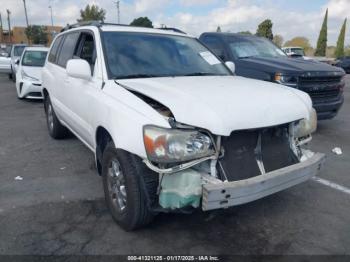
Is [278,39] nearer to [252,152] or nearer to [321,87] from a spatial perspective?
[321,87]

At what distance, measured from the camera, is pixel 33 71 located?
1022cm

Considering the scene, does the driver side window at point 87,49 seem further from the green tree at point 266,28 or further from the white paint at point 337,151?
the green tree at point 266,28

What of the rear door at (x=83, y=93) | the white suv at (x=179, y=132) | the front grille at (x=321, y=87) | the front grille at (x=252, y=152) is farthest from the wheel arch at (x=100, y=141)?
the front grille at (x=321, y=87)

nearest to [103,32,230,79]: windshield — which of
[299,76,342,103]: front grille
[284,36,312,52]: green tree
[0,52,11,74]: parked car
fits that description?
[299,76,342,103]: front grille

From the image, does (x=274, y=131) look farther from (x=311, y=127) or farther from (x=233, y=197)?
(x=233, y=197)

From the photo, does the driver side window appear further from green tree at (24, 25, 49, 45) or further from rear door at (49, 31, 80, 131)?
green tree at (24, 25, 49, 45)

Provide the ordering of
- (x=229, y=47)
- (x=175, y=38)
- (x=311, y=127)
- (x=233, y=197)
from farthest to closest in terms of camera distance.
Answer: (x=229, y=47), (x=175, y=38), (x=311, y=127), (x=233, y=197)

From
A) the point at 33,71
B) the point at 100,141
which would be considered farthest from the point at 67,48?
the point at 33,71

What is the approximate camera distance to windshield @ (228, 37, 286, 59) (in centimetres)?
770

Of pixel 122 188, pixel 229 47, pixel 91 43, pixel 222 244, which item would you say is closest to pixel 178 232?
pixel 222 244

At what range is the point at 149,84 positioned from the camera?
130 inches

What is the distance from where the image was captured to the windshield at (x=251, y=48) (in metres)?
7.70

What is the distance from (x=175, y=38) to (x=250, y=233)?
2622mm

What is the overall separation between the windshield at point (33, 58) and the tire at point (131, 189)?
8796 millimetres
